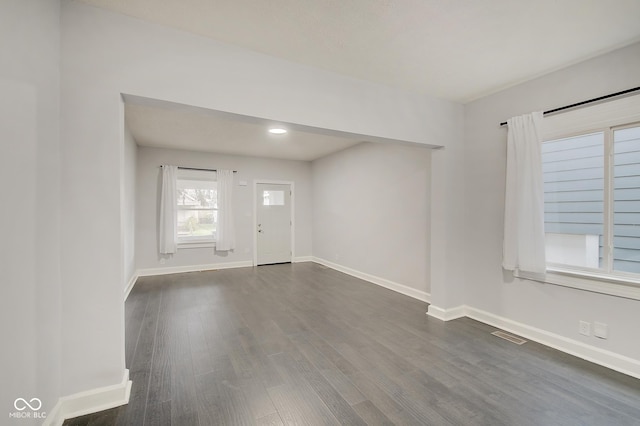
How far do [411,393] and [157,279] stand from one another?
16.6ft

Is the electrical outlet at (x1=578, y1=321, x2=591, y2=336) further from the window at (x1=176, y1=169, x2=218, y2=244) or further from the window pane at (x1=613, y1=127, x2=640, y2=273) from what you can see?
the window at (x1=176, y1=169, x2=218, y2=244)

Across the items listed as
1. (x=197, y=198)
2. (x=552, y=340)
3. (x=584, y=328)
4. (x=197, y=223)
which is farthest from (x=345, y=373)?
(x=197, y=198)

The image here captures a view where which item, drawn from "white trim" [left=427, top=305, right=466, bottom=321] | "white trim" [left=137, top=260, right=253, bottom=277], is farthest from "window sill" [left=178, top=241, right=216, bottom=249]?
"white trim" [left=427, top=305, right=466, bottom=321]

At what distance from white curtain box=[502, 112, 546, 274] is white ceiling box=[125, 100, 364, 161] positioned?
163 centimetres

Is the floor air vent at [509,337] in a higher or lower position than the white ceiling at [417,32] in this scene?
lower

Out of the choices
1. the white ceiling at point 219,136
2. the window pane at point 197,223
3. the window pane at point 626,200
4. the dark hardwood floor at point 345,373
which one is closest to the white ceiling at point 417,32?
the white ceiling at point 219,136

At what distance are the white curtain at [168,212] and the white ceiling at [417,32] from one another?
4147 millimetres

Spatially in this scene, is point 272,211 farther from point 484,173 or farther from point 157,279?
point 484,173

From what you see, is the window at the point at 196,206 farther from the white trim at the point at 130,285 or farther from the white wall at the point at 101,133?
the white wall at the point at 101,133

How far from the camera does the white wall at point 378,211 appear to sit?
4117 millimetres

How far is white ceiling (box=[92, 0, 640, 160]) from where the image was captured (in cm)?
177

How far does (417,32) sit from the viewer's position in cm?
202

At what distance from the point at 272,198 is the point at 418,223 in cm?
396

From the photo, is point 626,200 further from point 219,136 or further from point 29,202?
point 219,136
